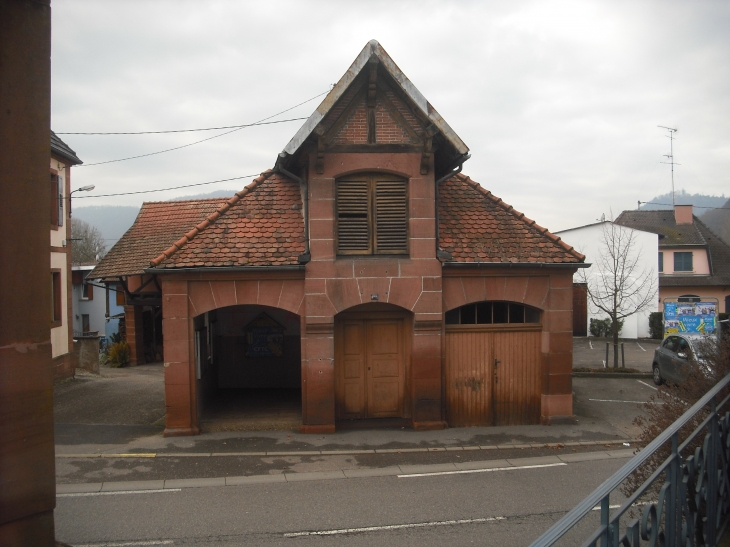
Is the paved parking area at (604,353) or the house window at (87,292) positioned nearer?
the paved parking area at (604,353)

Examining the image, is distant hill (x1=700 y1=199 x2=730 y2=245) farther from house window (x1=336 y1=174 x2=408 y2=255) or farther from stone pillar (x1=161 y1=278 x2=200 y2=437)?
stone pillar (x1=161 y1=278 x2=200 y2=437)

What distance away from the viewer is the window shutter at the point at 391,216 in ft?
41.1

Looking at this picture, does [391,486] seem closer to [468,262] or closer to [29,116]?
[468,262]

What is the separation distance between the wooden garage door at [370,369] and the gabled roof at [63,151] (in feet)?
36.4

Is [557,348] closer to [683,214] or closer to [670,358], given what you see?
[670,358]

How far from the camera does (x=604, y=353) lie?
89.0 feet

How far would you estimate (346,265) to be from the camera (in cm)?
1228

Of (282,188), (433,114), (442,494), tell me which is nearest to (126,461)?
(442,494)

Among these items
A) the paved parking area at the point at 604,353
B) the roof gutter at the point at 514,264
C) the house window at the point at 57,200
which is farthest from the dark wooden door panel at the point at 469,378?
the house window at the point at 57,200

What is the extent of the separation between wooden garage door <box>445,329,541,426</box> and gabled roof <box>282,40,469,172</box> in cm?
397

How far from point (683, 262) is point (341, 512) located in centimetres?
3462

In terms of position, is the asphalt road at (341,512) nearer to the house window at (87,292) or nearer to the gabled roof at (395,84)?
the gabled roof at (395,84)

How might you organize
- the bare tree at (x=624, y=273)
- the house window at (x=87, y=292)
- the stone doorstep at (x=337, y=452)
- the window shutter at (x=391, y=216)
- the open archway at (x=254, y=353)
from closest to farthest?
1. the stone doorstep at (x=337, y=452)
2. the window shutter at (x=391, y=216)
3. the open archway at (x=254, y=353)
4. the bare tree at (x=624, y=273)
5. the house window at (x=87, y=292)

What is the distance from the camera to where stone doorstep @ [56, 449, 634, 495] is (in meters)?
9.17
